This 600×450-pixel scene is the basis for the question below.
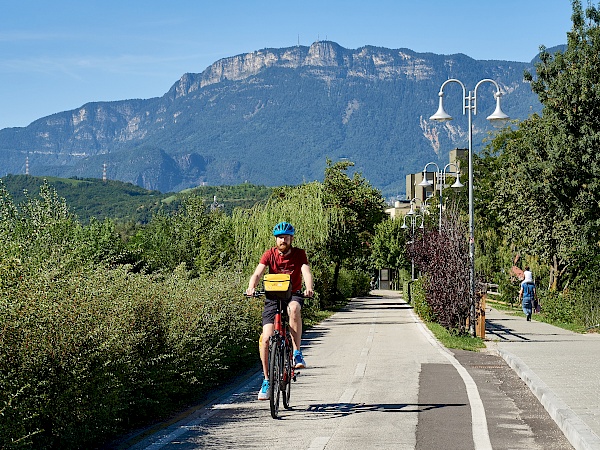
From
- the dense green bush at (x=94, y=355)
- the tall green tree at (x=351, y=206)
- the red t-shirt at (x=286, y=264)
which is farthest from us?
the tall green tree at (x=351, y=206)

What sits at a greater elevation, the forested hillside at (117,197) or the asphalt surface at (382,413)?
the forested hillside at (117,197)

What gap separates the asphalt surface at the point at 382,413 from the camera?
359 inches

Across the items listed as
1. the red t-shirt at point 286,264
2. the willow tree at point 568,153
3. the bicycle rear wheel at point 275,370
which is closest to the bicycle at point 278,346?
the bicycle rear wheel at point 275,370

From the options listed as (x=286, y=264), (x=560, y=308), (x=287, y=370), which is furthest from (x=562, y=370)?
(x=560, y=308)

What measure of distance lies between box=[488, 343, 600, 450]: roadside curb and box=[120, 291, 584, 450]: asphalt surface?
4.0 inches

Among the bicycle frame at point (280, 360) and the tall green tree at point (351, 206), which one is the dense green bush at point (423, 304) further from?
the bicycle frame at point (280, 360)

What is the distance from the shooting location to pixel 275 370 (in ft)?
34.6

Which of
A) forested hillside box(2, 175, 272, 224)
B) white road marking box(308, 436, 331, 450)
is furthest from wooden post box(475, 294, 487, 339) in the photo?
forested hillside box(2, 175, 272, 224)

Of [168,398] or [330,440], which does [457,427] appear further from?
[168,398]

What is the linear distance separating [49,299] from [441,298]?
1721 centimetres

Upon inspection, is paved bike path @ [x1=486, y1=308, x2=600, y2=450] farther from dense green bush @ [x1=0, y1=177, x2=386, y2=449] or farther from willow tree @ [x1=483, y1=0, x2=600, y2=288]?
willow tree @ [x1=483, y1=0, x2=600, y2=288]

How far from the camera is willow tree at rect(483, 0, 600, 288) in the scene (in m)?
37.6

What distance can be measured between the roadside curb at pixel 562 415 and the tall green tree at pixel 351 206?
32412mm

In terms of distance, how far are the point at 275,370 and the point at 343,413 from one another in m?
1.07
